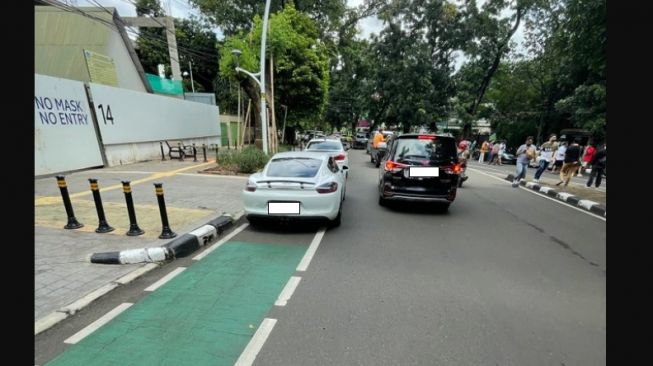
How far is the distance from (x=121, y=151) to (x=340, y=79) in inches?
1201

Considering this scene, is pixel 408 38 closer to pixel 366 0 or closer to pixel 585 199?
pixel 366 0

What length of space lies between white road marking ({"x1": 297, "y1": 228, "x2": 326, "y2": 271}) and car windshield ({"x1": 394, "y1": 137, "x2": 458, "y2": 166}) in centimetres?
259

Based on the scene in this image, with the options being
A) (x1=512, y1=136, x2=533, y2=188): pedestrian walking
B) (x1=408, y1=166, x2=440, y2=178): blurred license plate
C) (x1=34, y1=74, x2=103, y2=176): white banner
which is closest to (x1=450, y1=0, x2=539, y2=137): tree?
(x1=512, y1=136, x2=533, y2=188): pedestrian walking

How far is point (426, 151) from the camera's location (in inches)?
277

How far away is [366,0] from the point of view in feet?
95.3

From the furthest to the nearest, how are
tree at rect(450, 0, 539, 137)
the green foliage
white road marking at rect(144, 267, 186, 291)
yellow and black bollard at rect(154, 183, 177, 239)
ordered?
tree at rect(450, 0, 539, 137)
the green foliage
yellow and black bollard at rect(154, 183, 177, 239)
white road marking at rect(144, 267, 186, 291)

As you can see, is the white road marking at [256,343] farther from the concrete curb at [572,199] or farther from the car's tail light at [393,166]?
the concrete curb at [572,199]

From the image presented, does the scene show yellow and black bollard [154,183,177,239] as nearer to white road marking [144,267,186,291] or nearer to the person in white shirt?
white road marking [144,267,186,291]

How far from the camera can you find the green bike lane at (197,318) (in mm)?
2635

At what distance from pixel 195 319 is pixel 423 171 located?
209 inches

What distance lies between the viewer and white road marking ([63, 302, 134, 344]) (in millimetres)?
2835

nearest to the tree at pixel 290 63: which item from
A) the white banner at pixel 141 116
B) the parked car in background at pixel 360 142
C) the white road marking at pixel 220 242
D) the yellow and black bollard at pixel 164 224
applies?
the white banner at pixel 141 116

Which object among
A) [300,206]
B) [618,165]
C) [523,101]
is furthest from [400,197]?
[523,101]

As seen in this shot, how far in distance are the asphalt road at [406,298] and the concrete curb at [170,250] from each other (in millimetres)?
292
